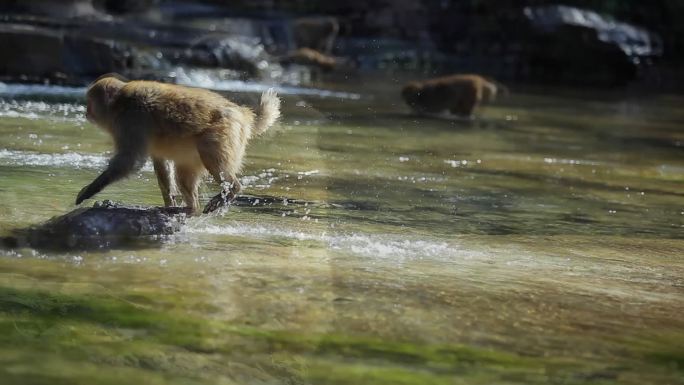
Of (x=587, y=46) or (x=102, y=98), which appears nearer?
(x=102, y=98)

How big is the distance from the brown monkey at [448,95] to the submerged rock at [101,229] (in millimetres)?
8880

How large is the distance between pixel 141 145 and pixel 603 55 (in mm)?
20973

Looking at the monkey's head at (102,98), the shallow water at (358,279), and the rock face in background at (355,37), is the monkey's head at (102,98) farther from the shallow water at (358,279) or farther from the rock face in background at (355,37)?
the rock face in background at (355,37)

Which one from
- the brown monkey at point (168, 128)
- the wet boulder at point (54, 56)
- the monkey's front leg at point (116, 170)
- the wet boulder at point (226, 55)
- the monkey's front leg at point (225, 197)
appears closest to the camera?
the monkey's front leg at point (116, 170)

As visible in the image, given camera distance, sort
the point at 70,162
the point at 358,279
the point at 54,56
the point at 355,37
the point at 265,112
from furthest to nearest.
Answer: the point at 355,37
the point at 54,56
the point at 70,162
the point at 265,112
the point at 358,279

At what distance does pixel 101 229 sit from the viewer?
5590 millimetres

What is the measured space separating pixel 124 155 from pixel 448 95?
883 centimetres

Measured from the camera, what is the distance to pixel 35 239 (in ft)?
17.7

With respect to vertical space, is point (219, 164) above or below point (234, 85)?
above

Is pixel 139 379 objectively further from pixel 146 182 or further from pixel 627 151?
pixel 627 151

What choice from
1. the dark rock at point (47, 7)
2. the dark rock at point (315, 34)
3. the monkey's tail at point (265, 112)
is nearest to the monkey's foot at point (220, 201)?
the monkey's tail at point (265, 112)

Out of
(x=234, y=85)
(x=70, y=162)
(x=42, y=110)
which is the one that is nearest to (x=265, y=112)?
(x=70, y=162)

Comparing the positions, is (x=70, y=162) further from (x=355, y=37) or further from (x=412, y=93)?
(x=355, y=37)

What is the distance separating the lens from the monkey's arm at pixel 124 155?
19.8ft
